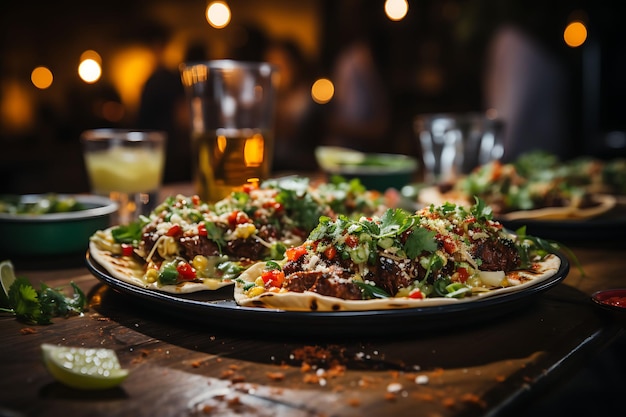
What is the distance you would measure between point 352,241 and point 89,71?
10.8 m

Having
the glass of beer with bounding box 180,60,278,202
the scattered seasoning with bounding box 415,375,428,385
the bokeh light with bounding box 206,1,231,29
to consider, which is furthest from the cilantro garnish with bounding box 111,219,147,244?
the bokeh light with bounding box 206,1,231,29

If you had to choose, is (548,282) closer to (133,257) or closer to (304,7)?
(133,257)

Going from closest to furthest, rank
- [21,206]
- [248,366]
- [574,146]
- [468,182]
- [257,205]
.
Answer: [248,366], [257,205], [21,206], [468,182], [574,146]

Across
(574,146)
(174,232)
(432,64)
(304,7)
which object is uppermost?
(304,7)

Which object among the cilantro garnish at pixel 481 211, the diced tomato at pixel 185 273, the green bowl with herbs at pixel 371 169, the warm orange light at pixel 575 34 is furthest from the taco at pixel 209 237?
the warm orange light at pixel 575 34

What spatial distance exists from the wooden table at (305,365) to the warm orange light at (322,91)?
1244 centimetres

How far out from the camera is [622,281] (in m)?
3.04

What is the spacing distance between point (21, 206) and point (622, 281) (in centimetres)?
306

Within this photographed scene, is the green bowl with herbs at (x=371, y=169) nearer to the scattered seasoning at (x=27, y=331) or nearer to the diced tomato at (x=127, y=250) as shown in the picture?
the diced tomato at (x=127, y=250)

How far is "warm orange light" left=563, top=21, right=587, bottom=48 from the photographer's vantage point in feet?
35.7

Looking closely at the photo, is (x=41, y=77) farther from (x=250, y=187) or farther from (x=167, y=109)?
(x=250, y=187)

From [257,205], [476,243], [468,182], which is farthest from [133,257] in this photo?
[468,182]

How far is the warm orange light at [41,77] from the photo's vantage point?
11531 mm

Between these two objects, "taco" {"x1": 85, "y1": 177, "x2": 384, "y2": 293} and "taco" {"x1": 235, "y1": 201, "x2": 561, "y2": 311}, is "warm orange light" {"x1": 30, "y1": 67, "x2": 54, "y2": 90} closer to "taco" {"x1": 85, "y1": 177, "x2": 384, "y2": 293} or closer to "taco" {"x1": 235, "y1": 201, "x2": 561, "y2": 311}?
"taco" {"x1": 85, "y1": 177, "x2": 384, "y2": 293}
